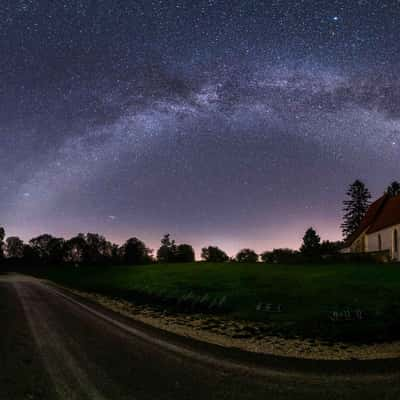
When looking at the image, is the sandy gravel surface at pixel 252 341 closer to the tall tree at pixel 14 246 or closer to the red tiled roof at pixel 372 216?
the red tiled roof at pixel 372 216

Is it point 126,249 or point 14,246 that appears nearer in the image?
point 126,249

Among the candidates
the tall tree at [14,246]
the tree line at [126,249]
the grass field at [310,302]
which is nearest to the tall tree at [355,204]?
the tree line at [126,249]

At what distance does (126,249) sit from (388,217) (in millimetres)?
97967

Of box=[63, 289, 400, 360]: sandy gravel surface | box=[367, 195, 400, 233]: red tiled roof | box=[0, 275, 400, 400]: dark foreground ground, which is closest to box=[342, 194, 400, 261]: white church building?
box=[367, 195, 400, 233]: red tiled roof

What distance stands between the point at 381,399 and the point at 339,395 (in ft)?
2.16

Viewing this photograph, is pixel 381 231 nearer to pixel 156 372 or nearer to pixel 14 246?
pixel 156 372

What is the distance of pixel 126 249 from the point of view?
128 meters

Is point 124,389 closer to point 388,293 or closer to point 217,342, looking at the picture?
point 217,342

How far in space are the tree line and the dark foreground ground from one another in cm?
6519

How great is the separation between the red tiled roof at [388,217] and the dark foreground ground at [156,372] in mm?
43295

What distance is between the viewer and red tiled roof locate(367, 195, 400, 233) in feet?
151

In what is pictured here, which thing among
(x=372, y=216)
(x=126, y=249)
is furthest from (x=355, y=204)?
(x=126, y=249)

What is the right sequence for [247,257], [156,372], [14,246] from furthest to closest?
1. [14,246]
2. [247,257]
3. [156,372]

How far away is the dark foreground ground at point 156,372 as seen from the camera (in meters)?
5.89
